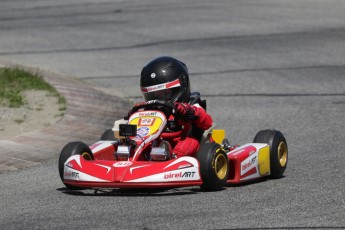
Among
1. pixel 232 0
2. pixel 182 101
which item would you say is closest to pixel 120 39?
pixel 232 0

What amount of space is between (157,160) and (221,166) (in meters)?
0.53

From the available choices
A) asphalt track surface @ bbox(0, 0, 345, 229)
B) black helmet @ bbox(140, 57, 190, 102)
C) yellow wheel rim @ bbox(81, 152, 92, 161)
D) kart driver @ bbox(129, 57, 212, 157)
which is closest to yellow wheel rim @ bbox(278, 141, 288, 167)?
asphalt track surface @ bbox(0, 0, 345, 229)

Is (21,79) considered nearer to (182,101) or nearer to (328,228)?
(182,101)

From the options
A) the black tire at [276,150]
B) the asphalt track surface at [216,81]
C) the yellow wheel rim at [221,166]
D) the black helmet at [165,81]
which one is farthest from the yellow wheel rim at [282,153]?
the black helmet at [165,81]

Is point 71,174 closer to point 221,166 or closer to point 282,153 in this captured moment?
point 221,166

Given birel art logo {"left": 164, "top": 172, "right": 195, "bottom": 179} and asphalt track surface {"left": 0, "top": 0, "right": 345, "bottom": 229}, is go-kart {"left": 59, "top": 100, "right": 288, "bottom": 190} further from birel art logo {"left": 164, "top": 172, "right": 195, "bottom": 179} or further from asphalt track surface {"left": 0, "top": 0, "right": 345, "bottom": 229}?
asphalt track surface {"left": 0, "top": 0, "right": 345, "bottom": 229}

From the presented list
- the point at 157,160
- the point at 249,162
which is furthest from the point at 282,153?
the point at 157,160

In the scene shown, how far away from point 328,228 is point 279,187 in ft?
5.41

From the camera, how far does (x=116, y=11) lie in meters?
21.8

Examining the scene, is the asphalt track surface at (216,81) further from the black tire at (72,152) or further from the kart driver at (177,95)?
the kart driver at (177,95)

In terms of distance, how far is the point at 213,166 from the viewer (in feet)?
24.8

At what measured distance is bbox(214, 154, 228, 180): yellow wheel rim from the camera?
25.5 ft

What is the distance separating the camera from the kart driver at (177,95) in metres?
8.20

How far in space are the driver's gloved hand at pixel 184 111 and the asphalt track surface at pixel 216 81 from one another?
68 centimetres
